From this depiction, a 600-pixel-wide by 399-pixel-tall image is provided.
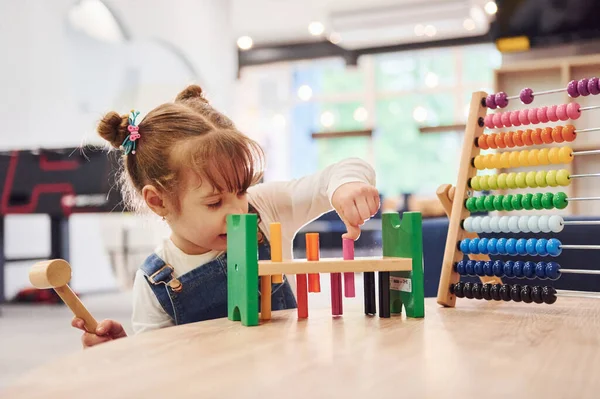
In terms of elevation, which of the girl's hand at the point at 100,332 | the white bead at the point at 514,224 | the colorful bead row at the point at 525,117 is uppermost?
the colorful bead row at the point at 525,117

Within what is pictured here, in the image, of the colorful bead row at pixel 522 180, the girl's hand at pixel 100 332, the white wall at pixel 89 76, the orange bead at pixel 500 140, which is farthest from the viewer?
the white wall at pixel 89 76

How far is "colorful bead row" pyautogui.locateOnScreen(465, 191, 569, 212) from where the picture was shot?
1.11 metres

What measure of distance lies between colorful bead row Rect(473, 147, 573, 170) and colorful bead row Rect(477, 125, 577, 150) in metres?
0.02

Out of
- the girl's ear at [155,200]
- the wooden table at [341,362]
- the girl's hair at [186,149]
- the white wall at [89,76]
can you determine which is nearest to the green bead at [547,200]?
the wooden table at [341,362]

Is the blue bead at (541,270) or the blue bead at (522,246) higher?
the blue bead at (522,246)

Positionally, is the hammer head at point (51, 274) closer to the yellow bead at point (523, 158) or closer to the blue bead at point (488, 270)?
the blue bead at point (488, 270)

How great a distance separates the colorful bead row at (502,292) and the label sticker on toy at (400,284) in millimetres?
145

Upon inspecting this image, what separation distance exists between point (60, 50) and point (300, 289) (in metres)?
5.47

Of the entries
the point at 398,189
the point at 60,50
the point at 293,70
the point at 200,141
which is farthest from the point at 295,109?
the point at 200,141

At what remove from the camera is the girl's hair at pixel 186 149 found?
1.16m

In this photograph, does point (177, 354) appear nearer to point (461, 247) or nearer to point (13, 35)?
point (461, 247)

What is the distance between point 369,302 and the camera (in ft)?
3.19

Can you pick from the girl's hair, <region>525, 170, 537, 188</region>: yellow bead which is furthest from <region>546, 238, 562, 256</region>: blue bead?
the girl's hair

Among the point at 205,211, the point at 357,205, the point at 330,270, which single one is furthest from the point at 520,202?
the point at 205,211
